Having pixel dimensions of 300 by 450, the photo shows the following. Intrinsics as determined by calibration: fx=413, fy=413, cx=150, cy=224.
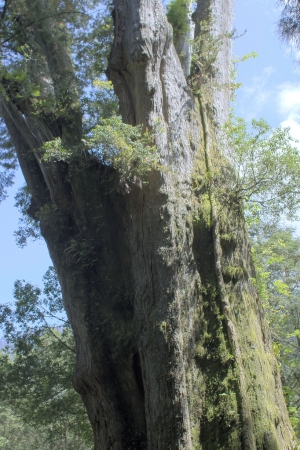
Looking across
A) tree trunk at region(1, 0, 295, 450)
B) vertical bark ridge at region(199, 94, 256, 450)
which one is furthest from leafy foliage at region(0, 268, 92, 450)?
vertical bark ridge at region(199, 94, 256, 450)

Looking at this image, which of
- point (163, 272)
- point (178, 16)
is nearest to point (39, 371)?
point (163, 272)

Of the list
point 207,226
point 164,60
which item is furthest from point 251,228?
point 164,60

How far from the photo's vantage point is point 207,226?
561 centimetres

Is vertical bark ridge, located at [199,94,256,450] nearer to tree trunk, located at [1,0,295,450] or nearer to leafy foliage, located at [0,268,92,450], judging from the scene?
tree trunk, located at [1,0,295,450]

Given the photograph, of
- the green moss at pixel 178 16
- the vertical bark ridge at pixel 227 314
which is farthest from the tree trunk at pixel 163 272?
the green moss at pixel 178 16

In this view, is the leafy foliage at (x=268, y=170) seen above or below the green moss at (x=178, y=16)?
below

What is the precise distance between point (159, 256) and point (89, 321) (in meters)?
1.59

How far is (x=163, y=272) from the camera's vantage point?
16.5 ft

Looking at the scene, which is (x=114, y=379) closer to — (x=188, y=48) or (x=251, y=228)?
(x=251, y=228)

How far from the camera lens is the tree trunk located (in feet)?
14.8

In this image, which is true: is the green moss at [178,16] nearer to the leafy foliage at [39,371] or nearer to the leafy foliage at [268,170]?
the leafy foliage at [268,170]

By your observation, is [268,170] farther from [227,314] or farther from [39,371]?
[39,371]

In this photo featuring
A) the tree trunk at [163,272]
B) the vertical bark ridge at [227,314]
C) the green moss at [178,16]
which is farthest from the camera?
the green moss at [178,16]

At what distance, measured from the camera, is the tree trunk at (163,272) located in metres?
4.51
